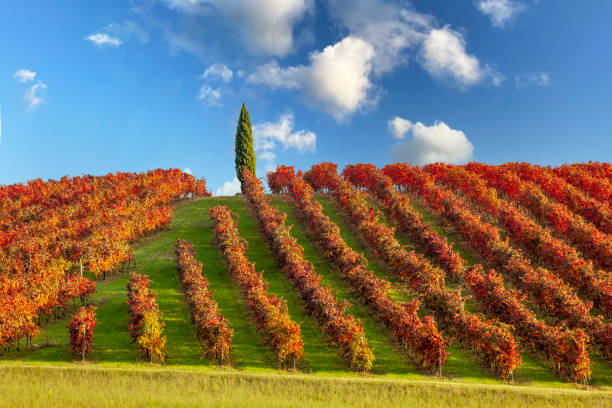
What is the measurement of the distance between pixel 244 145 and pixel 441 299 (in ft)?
248

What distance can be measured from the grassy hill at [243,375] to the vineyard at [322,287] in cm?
24

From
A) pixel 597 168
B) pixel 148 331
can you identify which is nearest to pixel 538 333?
pixel 148 331

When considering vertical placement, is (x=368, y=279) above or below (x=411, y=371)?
above

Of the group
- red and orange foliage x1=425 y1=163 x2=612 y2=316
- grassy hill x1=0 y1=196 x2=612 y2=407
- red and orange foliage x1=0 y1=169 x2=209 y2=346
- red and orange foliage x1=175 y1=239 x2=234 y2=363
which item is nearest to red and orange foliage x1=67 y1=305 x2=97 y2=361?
grassy hill x1=0 y1=196 x2=612 y2=407

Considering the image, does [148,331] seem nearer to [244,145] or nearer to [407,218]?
[407,218]

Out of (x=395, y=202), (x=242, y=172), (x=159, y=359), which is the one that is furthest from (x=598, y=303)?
(x=242, y=172)

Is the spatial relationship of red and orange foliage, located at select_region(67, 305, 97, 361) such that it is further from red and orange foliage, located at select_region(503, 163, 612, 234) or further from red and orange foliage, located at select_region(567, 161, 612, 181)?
red and orange foliage, located at select_region(567, 161, 612, 181)

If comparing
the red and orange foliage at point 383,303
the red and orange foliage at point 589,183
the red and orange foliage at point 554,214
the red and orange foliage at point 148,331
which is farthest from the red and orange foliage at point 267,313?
the red and orange foliage at point 589,183

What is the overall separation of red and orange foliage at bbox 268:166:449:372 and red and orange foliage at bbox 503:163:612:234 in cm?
4363

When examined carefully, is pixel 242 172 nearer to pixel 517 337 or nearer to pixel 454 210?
pixel 454 210

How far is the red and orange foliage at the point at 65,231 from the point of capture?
41.3 meters

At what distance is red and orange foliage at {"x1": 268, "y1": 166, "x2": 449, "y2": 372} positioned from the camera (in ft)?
111

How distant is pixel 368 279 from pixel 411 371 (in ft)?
37.8

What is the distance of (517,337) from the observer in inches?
1570
